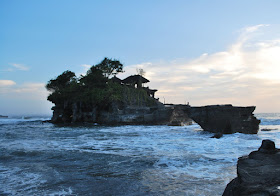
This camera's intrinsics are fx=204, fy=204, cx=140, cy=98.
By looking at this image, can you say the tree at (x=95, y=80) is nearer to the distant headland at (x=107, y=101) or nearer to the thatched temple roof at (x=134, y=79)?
the distant headland at (x=107, y=101)

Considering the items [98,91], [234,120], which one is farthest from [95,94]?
[234,120]

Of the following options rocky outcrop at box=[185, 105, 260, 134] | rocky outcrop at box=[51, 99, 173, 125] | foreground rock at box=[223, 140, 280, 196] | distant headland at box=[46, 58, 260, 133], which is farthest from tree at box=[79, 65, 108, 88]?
foreground rock at box=[223, 140, 280, 196]

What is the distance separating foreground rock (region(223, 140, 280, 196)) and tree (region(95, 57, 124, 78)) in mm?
37170

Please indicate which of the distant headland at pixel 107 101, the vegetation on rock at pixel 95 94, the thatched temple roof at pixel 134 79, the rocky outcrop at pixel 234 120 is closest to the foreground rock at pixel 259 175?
the rocky outcrop at pixel 234 120

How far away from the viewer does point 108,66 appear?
38875mm

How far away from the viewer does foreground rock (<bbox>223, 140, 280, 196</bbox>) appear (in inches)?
70.3

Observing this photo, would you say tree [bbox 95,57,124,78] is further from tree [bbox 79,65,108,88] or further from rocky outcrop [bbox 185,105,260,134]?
A: rocky outcrop [bbox 185,105,260,134]

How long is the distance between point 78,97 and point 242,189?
34383mm

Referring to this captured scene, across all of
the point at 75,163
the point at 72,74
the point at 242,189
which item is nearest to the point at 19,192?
the point at 75,163

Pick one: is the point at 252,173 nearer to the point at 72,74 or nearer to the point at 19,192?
the point at 19,192

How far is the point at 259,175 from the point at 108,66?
3808 centimetres

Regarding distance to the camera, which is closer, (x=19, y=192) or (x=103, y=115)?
(x=19, y=192)

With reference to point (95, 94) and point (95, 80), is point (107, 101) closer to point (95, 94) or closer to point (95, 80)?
point (95, 94)

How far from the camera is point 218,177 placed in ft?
14.1
